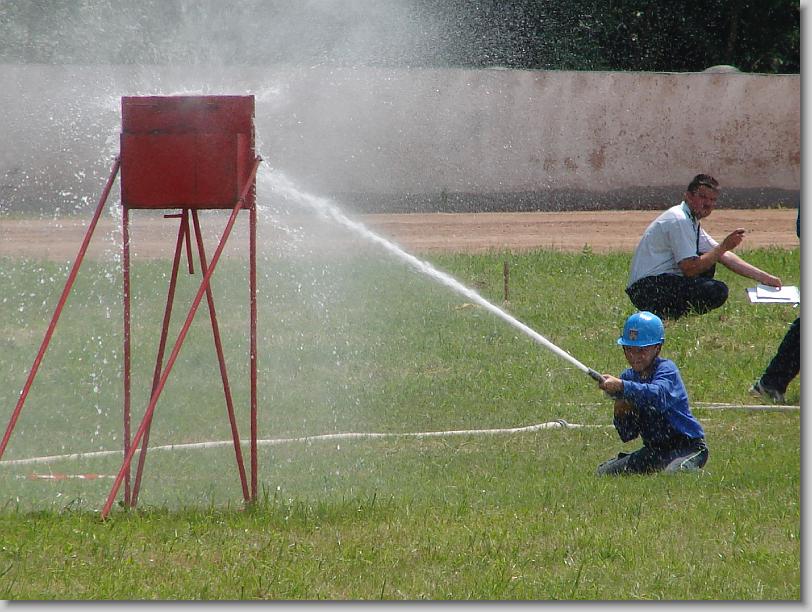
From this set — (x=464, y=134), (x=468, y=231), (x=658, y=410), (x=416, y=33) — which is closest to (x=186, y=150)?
(x=658, y=410)

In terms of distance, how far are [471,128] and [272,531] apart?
18796 millimetres

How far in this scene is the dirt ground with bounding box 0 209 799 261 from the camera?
699 inches

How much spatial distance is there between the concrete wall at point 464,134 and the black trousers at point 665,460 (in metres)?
14.8

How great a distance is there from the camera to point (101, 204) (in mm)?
6793

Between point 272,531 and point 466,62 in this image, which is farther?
point 466,62

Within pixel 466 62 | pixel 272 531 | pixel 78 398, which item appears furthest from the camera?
pixel 466 62

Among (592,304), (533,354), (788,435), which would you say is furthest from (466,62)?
(788,435)

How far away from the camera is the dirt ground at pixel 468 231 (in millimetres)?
17766

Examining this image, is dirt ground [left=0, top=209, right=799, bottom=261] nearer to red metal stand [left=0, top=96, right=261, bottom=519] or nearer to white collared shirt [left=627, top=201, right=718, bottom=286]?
white collared shirt [left=627, top=201, right=718, bottom=286]

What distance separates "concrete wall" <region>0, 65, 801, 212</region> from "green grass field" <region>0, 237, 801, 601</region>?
655cm

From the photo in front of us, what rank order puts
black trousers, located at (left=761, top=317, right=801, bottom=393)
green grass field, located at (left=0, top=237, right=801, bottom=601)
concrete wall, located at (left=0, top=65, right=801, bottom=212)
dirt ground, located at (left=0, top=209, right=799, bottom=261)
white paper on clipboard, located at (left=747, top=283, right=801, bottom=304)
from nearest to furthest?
green grass field, located at (left=0, top=237, right=801, bottom=601), black trousers, located at (left=761, top=317, right=801, bottom=393), white paper on clipboard, located at (left=747, top=283, right=801, bottom=304), dirt ground, located at (left=0, top=209, right=799, bottom=261), concrete wall, located at (left=0, top=65, right=801, bottom=212)

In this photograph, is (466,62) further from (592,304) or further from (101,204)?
(101,204)

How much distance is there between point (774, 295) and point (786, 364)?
0.78 meters

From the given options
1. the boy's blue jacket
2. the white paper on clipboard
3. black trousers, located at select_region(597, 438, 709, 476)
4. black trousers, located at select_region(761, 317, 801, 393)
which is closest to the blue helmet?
the boy's blue jacket
